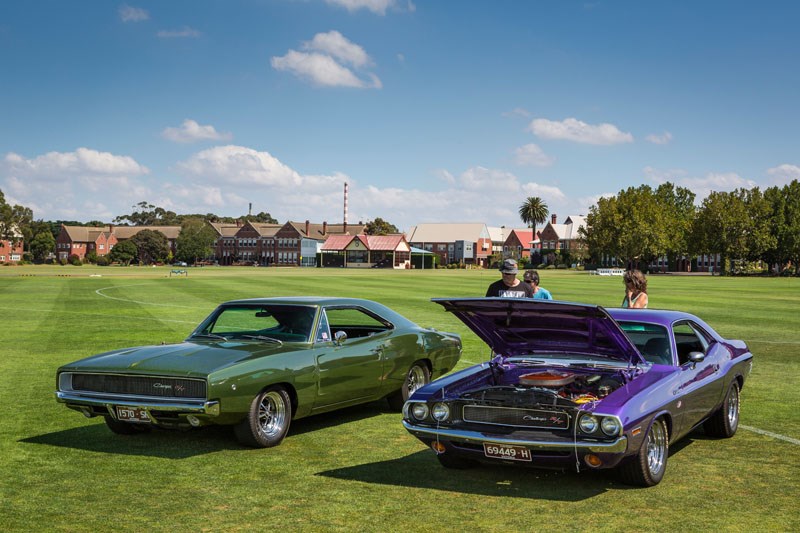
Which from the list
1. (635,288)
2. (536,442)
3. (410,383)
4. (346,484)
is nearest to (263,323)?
(410,383)

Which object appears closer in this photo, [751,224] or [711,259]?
[751,224]

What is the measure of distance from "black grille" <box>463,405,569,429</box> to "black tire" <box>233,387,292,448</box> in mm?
2182

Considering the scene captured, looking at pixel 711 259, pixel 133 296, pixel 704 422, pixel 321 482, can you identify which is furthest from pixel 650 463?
pixel 711 259

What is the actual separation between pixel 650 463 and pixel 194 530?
3.60 metres

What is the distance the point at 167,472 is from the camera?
23.0ft

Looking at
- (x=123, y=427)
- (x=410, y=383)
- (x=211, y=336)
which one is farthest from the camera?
(x=410, y=383)

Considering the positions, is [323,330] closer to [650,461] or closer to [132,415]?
[132,415]

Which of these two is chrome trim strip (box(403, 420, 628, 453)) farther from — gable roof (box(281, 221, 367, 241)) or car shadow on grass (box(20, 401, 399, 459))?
gable roof (box(281, 221, 367, 241))

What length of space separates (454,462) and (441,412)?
698mm

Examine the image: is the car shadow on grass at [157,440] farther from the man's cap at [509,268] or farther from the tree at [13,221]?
the tree at [13,221]

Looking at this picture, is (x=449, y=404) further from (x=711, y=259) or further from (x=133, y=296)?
(x=711, y=259)

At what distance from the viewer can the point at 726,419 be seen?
8328mm

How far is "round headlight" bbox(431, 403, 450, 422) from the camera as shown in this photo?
6.65m

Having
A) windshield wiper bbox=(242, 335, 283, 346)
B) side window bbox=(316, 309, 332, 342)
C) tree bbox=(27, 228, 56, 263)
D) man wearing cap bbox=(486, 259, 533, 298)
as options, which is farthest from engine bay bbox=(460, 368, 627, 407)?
tree bbox=(27, 228, 56, 263)
